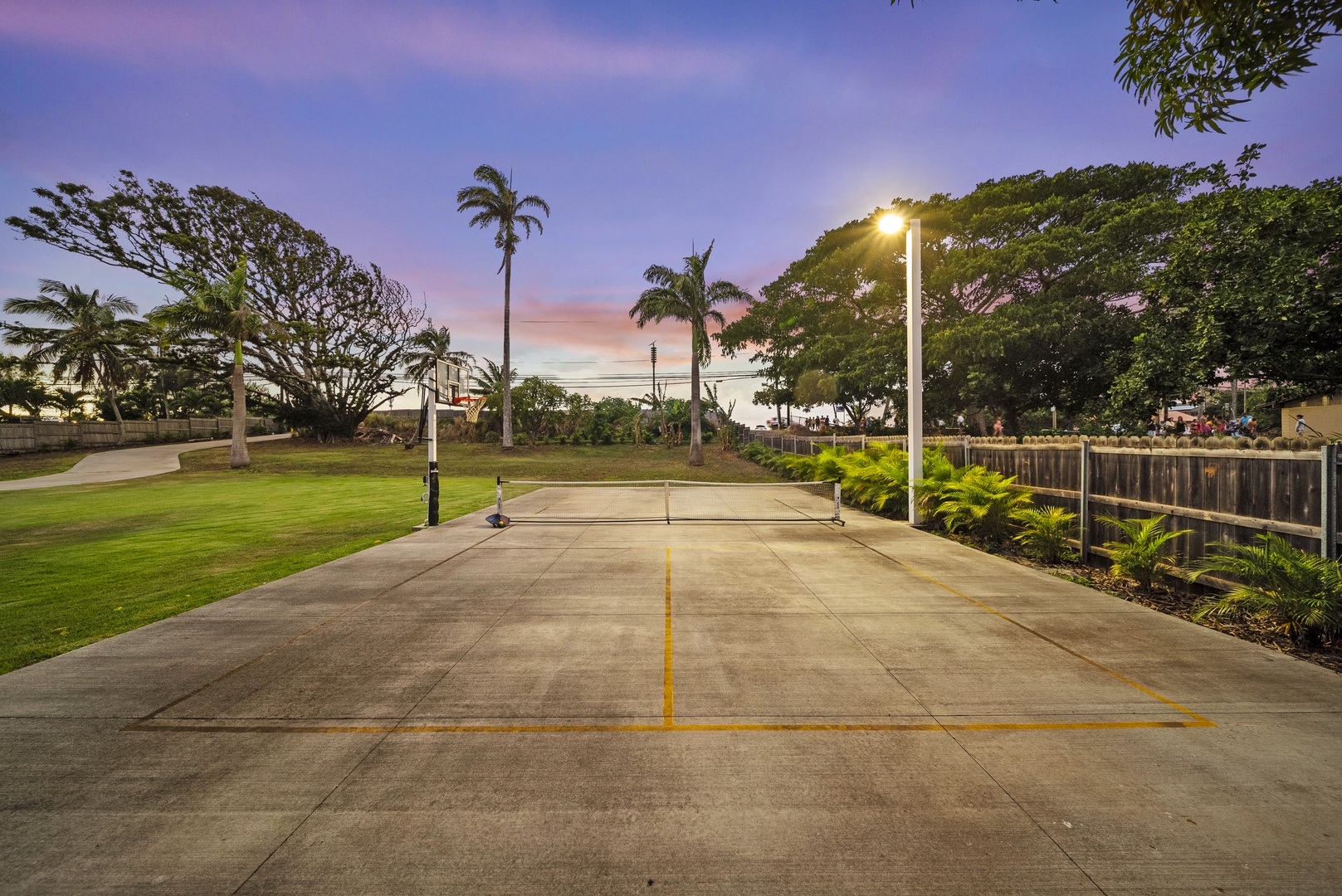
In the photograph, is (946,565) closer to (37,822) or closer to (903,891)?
(903,891)

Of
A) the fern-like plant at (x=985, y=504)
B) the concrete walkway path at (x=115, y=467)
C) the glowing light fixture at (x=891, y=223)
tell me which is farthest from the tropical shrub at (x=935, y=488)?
the concrete walkway path at (x=115, y=467)

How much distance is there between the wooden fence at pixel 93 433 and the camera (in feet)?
109

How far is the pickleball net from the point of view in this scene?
41.0 ft

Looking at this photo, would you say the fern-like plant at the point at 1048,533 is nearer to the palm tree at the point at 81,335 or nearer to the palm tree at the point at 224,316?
the palm tree at the point at 224,316

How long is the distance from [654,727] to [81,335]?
54164 millimetres

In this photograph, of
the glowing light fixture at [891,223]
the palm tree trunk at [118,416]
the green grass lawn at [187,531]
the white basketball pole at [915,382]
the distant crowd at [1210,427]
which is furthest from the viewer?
the palm tree trunk at [118,416]

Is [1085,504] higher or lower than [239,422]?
lower

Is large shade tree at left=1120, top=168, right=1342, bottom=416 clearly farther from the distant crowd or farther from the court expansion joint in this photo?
the court expansion joint

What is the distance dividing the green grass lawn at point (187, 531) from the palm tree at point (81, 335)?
1732cm

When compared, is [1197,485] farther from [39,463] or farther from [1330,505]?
[39,463]

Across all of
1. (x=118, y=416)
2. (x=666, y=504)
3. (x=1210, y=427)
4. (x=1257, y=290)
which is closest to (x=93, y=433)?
(x=118, y=416)

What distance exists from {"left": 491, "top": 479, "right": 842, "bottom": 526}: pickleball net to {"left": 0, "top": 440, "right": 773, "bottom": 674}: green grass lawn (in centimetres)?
171

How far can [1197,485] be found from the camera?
6.68 metres

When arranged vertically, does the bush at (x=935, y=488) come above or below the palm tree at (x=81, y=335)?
below
